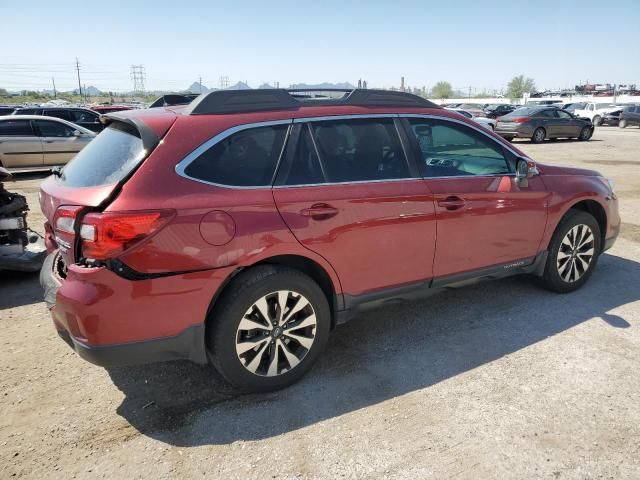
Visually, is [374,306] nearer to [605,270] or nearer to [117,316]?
[117,316]

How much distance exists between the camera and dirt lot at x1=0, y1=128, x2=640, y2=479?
8.18ft

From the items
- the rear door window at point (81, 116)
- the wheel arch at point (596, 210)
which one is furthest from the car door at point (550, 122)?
the wheel arch at point (596, 210)

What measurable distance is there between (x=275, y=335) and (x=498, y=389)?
1.43 metres

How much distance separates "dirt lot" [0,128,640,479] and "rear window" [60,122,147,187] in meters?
1.34

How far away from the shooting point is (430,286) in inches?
145

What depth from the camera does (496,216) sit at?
386 centimetres

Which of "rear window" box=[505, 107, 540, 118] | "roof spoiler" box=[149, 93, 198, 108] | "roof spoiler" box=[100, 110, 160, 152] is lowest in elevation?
"rear window" box=[505, 107, 540, 118]

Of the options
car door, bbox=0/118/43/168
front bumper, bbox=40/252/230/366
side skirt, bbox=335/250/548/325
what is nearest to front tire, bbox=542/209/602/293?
side skirt, bbox=335/250/548/325

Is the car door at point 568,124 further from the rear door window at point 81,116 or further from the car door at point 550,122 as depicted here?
the rear door window at point 81,116

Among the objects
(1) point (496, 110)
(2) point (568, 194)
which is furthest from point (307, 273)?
(1) point (496, 110)

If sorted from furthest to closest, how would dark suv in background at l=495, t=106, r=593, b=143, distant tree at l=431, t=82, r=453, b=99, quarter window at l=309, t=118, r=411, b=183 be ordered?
distant tree at l=431, t=82, r=453, b=99 → dark suv in background at l=495, t=106, r=593, b=143 → quarter window at l=309, t=118, r=411, b=183

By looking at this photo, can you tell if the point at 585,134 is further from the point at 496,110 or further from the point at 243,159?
the point at 243,159

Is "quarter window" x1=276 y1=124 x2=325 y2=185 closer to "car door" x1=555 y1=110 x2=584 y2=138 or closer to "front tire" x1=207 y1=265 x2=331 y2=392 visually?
"front tire" x1=207 y1=265 x2=331 y2=392

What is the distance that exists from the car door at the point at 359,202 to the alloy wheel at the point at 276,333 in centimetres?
34
